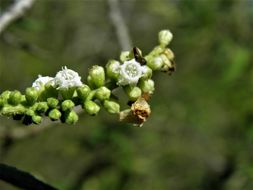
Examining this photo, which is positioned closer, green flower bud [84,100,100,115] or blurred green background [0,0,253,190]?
green flower bud [84,100,100,115]

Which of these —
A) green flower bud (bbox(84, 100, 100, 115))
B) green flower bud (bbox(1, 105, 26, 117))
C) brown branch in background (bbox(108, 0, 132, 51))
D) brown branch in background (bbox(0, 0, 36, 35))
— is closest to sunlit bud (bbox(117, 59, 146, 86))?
green flower bud (bbox(84, 100, 100, 115))

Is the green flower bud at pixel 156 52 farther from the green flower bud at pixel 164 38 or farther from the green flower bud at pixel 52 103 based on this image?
the green flower bud at pixel 52 103

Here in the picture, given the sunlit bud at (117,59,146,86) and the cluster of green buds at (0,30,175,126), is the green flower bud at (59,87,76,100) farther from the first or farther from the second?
the sunlit bud at (117,59,146,86)

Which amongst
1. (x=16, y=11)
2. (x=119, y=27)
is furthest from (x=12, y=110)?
(x=119, y=27)

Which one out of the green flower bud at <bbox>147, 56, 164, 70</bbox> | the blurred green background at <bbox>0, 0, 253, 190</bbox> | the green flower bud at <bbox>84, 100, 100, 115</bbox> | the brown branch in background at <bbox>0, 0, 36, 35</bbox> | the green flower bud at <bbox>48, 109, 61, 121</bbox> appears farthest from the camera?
the blurred green background at <bbox>0, 0, 253, 190</bbox>

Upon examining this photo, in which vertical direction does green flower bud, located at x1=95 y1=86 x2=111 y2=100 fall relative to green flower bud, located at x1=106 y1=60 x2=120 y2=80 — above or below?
below

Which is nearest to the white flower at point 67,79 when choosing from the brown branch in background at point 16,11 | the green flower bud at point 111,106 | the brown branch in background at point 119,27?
the green flower bud at point 111,106

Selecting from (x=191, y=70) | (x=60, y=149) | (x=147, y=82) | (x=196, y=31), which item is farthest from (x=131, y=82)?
(x=191, y=70)
